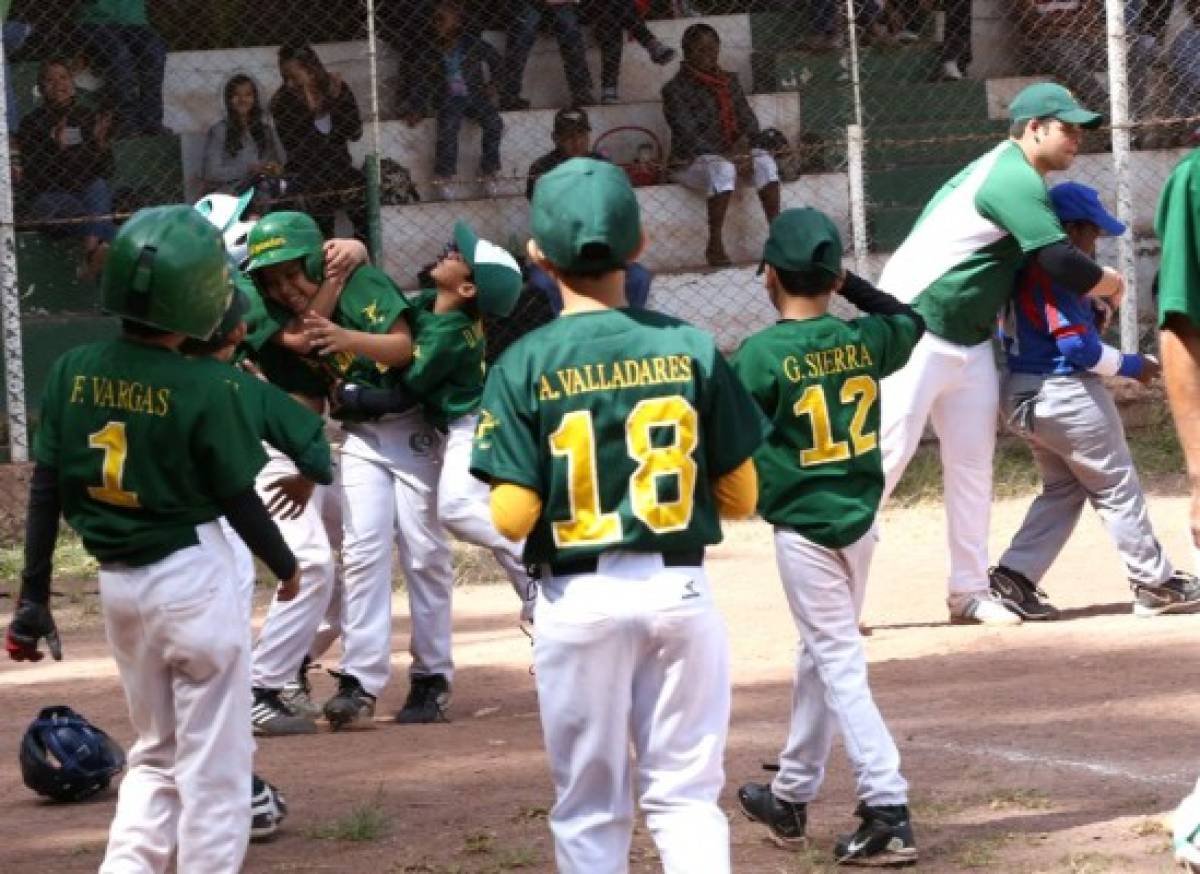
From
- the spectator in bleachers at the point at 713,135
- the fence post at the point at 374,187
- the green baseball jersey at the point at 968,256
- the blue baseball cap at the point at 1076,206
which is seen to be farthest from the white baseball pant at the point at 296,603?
the spectator in bleachers at the point at 713,135

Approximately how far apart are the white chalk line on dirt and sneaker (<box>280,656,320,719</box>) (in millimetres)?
2176

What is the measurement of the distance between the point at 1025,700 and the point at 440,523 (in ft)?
6.96

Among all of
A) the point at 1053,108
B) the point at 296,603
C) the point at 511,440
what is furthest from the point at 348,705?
the point at 1053,108

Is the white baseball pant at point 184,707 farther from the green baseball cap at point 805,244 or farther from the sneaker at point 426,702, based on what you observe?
the sneaker at point 426,702

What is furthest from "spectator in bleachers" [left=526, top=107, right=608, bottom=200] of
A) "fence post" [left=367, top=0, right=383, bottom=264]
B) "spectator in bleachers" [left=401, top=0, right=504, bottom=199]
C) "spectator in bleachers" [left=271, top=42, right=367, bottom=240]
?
"fence post" [left=367, top=0, right=383, bottom=264]

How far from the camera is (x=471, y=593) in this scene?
11.1 m

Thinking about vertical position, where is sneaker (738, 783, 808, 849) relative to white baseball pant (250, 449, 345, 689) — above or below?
below

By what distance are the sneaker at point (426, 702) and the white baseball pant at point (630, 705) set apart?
3394 mm

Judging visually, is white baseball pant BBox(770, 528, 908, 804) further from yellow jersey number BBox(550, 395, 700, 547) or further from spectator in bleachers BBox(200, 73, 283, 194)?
spectator in bleachers BBox(200, 73, 283, 194)

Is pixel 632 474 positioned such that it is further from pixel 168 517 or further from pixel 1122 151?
pixel 1122 151

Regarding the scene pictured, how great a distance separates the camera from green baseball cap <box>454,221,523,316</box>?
7.79m

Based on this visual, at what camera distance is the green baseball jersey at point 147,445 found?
506 centimetres

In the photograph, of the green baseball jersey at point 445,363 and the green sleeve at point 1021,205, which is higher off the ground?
the green sleeve at point 1021,205

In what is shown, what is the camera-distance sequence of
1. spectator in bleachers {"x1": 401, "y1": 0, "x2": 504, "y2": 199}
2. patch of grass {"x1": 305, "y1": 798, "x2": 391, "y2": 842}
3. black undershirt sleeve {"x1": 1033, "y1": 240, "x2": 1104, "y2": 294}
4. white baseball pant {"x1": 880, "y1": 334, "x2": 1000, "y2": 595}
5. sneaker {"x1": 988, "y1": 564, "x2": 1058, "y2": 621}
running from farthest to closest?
spectator in bleachers {"x1": 401, "y1": 0, "x2": 504, "y2": 199}, sneaker {"x1": 988, "y1": 564, "x2": 1058, "y2": 621}, white baseball pant {"x1": 880, "y1": 334, "x2": 1000, "y2": 595}, black undershirt sleeve {"x1": 1033, "y1": 240, "x2": 1104, "y2": 294}, patch of grass {"x1": 305, "y1": 798, "x2": 391, "y2": 842}
